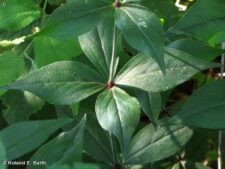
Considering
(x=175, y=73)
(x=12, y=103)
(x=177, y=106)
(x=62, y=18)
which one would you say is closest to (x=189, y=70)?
(x=175, y=73)

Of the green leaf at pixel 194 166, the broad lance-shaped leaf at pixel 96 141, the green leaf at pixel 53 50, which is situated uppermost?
the green leaf at pixel 53 50

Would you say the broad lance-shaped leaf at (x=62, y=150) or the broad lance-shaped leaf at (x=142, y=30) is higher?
the broad lance-shaped leaf at (x=142, y=30)

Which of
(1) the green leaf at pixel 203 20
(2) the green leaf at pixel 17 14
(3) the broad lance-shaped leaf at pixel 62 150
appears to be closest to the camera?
(3) the broad lance-shaped leaf at pixel 62 150

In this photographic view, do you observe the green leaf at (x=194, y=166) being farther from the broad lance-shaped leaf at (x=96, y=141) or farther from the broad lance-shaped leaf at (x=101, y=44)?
the broad lance-shaped leaf at (x=101, y=44)

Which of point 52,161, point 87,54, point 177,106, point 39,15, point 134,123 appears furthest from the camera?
point 177,106

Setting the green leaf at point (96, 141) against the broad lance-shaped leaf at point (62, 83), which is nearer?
the broad lance-shaped leaf at point (62, 83)

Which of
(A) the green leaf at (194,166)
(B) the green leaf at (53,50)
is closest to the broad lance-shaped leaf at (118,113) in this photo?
(B) the green leaf at (53,50)

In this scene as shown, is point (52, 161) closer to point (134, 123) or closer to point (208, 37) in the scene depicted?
point (134, 123)

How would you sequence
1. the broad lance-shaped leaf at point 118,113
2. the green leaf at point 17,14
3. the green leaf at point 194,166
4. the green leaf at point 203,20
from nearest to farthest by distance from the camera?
the broad lance-shaped leaf at point 118,113, the green leaf at point 203,20, the green leaf at point 17,14, the green leaf at point 194,166
